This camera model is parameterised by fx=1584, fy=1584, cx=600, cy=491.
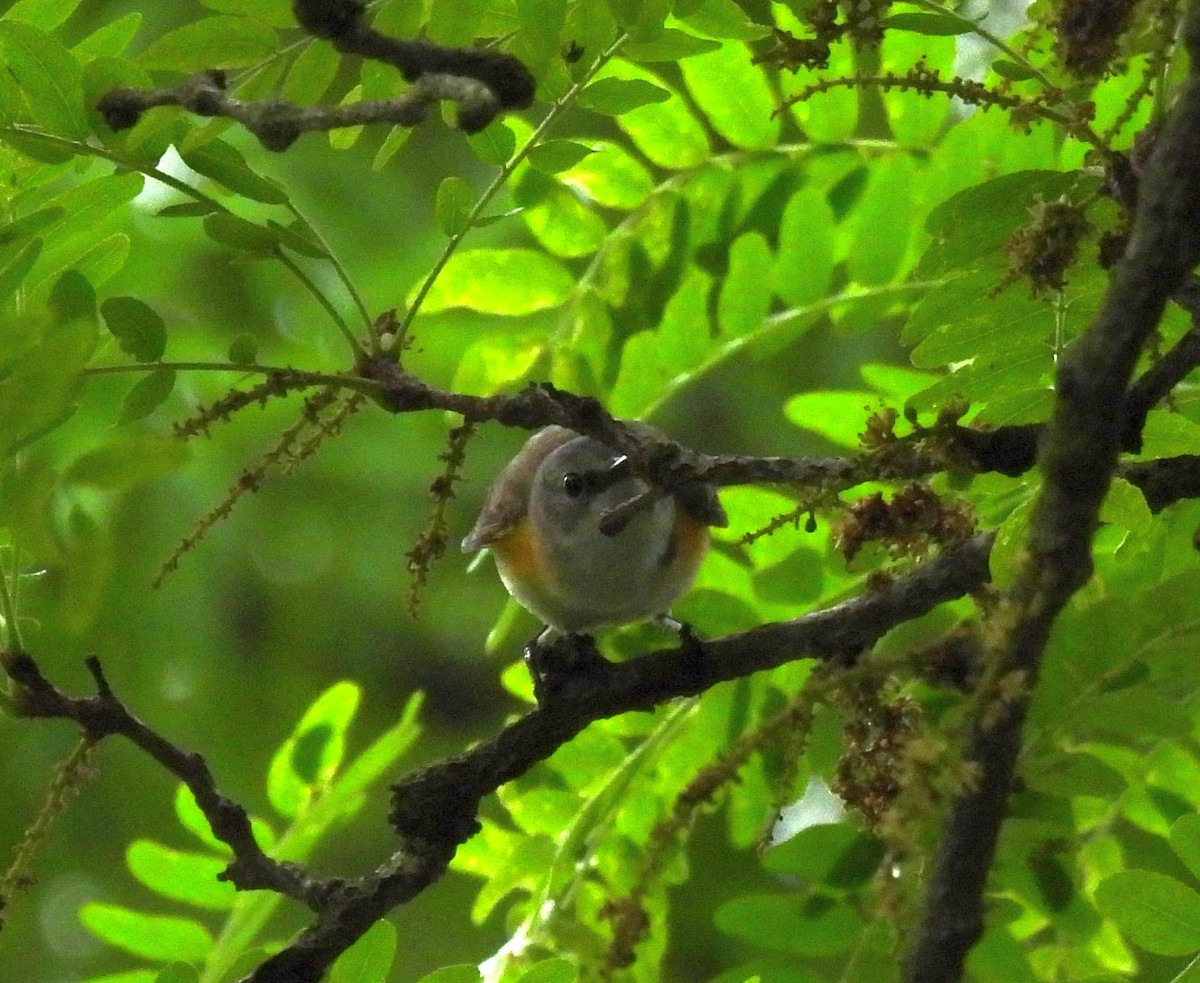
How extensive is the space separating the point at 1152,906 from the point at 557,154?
0.92 metres

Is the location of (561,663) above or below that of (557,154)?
below

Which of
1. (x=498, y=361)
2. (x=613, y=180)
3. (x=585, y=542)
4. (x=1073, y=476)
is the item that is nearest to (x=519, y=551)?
(x=585, y=542)

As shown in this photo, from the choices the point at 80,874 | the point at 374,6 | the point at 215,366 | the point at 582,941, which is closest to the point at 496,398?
the point at 215,366

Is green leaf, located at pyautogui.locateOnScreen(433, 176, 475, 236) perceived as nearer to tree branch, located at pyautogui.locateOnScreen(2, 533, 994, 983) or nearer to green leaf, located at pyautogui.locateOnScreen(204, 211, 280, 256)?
green leaf, located at pyautogui.locateOnScreen(204, 211, 280, 256)

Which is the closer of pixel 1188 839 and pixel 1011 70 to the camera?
pixel 1011 70

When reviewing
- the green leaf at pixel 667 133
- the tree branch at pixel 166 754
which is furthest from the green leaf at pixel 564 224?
the tree branch at pixel 166 754

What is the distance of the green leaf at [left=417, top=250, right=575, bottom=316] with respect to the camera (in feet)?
6.76

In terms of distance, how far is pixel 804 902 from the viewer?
70.1 inches

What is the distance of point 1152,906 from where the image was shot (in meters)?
1.48

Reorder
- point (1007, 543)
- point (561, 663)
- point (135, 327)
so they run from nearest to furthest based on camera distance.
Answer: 1. point (1007, 543)
2. point (135, 327)
3. point (561, 663)

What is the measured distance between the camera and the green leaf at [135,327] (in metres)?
1.42

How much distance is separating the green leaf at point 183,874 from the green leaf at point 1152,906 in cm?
110

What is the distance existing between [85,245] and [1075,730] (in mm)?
1219

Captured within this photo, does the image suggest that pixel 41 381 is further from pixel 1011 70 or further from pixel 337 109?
pixel 1011 70
